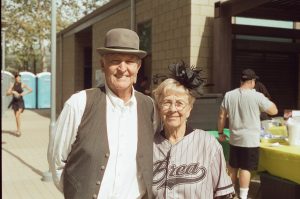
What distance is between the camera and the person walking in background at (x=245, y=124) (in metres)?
5.32

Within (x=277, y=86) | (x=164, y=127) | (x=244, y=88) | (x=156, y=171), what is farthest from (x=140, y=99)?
(x=277, y=86)

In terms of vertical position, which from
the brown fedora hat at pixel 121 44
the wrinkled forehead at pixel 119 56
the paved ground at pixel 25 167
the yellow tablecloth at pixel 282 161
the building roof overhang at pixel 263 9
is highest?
the building roof overhang at pixel 263 9

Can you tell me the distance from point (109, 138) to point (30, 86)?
24.7 m

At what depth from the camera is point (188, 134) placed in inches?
96.4

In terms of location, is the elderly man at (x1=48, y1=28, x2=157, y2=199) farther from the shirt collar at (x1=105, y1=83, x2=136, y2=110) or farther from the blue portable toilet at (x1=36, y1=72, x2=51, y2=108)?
the blue portable toilet at (x1=36, y1=72, x2=51, y2=108)

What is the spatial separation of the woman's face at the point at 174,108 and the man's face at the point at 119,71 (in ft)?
0.75

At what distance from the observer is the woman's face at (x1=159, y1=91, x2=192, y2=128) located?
93.1 inches

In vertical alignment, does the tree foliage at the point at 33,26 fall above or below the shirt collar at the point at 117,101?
above

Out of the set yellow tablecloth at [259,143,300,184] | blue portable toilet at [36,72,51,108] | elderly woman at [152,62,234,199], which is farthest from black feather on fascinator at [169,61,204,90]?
blue portable toilet at [36,72,51,108]

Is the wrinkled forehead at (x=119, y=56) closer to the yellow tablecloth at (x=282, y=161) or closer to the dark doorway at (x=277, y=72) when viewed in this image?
the yellow tablecloth at (x=282, y=161)

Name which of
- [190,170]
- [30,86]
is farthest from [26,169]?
[30,86]

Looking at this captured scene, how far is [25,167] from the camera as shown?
319 inches

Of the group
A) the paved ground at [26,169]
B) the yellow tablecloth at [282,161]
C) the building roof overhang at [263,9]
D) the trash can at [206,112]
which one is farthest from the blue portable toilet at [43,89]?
the yellow tablecloth at [282,161]

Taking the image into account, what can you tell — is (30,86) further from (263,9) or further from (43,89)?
(263,9)
